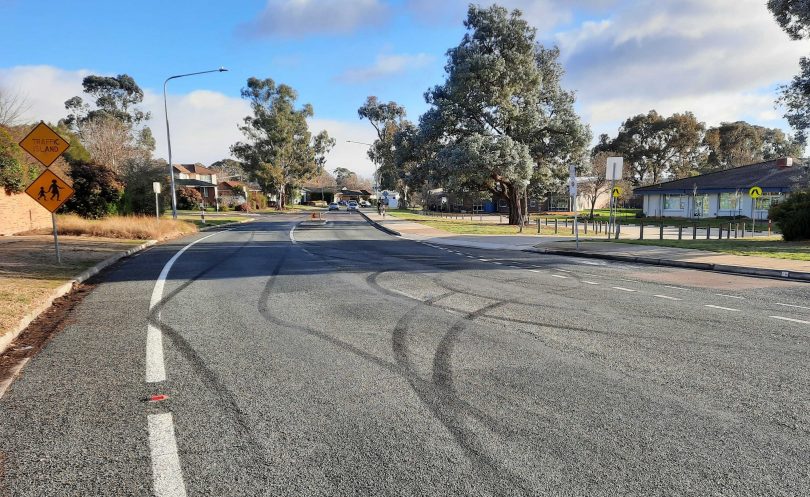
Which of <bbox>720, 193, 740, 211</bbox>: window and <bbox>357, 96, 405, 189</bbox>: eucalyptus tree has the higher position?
<bbox>357, 96, 405, 189</bbox>: eucalyptus tree

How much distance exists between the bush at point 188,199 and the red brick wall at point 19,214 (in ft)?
143

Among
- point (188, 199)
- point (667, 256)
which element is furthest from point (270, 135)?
point (667, 256)

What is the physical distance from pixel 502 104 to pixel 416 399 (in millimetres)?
34339

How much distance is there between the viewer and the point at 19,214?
73.0 feet

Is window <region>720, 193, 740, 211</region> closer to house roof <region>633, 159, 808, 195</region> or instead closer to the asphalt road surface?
house roof <region>633, 159, 808, 195</region>

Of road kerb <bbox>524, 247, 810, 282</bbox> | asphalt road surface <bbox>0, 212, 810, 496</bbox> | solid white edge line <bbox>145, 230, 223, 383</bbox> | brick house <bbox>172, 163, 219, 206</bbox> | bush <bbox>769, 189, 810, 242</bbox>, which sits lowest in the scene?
road kerb <bbox>524, 247, 810, 282</bbox>

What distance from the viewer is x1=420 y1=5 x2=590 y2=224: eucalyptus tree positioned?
115ft

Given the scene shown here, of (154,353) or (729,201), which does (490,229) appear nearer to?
(729,201)

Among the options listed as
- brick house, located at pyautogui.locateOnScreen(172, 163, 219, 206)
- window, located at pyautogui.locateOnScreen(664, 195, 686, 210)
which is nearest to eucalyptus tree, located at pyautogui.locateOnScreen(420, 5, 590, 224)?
window, located at pyautogui.locateOnScreen(664, 195, 686, 210)

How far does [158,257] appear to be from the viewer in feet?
54.4

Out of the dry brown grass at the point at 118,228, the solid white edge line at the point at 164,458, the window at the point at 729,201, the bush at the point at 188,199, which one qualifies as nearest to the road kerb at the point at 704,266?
the solid white edge line at the point at 164,458

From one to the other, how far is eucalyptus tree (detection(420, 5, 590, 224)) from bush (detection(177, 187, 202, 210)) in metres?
40.9

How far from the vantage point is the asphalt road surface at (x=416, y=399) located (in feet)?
10.6

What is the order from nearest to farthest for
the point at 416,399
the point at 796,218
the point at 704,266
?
the point at 416,399, the point at 704,266, the point at 796,218
